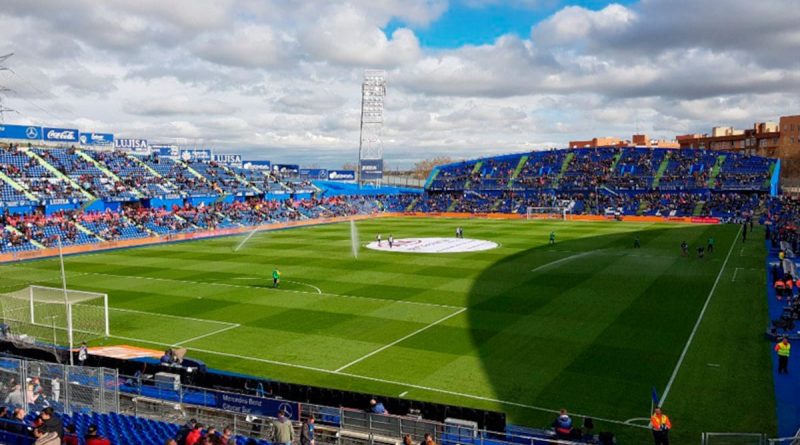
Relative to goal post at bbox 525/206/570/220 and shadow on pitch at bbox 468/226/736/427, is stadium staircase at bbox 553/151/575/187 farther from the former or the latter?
shadow on pitch at bbox 468/226/736/427

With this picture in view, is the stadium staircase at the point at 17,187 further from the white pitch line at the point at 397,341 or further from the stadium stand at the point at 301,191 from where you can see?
the white pitch line at the point at 397,341

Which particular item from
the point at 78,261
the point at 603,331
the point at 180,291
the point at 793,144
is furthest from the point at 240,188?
the point at 793,144

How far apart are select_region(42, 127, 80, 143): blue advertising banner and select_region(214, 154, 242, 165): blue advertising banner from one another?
23.6 meters

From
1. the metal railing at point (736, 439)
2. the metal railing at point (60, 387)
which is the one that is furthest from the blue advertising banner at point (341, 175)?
the metal railing at point (736, 439)

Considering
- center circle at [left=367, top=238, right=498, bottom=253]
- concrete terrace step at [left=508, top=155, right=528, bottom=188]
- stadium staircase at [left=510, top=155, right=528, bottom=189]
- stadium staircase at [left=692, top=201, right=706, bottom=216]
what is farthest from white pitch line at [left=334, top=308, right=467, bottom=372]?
concrete terrace step at [left=508, top=155, right=528, bottom=188]

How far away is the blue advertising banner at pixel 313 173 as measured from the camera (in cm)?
10688

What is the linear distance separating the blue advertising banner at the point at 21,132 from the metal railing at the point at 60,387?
6137 centimetres

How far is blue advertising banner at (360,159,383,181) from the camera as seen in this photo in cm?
10225

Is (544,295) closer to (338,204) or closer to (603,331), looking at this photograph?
(603,331)

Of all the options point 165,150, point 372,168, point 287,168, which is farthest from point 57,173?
point 372,168

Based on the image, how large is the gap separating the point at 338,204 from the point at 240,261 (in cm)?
5159

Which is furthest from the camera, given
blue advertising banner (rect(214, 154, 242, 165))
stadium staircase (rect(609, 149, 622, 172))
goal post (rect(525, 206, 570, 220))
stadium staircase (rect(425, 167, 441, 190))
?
stadium staircase (rect(425, 167, 441, 190))

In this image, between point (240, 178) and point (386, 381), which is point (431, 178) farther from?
point (386, 381)

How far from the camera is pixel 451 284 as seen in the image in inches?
1432
